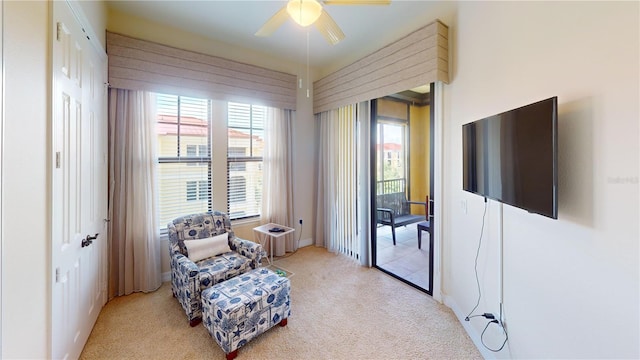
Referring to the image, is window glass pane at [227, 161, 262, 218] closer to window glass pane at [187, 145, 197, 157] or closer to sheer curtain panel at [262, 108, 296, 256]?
sheer curtain panel at [262, 108, 296, 256]

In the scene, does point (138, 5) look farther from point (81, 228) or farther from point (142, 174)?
point (81, 228)

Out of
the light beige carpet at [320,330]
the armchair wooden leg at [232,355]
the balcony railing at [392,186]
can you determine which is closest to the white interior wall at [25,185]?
the light beige carpet at [320,330]

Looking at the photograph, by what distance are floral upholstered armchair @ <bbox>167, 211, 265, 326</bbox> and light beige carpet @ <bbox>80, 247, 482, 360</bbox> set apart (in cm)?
26

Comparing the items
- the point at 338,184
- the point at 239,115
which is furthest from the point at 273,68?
the point at 338,184

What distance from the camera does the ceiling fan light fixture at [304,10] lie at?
1.63m

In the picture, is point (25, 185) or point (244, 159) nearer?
point (25, 185)

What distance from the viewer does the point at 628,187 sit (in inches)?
37.2

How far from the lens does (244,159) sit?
3.59 metres

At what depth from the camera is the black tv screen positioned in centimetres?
113

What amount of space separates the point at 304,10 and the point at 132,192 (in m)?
2.55

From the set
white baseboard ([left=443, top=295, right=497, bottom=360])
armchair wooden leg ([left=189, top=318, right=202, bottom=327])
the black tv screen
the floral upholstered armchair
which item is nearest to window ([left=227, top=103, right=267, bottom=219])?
the floral upholstered armchair

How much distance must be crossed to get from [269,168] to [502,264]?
296cm

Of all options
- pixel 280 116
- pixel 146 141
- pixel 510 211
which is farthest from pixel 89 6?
pixel 510 211

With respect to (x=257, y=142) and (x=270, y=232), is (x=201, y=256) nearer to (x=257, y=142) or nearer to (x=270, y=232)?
(x=270, y=232)
